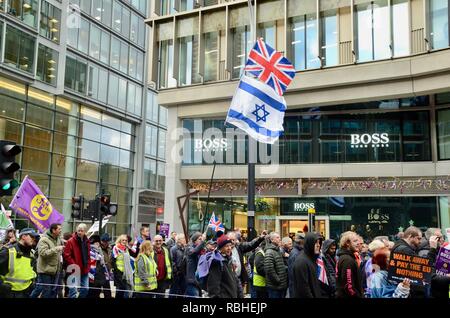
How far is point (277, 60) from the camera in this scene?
1435 cm

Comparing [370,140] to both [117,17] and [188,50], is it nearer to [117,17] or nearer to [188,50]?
[188,50]

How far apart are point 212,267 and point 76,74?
96.2ft

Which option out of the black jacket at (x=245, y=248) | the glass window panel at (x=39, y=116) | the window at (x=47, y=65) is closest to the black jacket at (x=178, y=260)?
the black jacket at (x=245, y=248)

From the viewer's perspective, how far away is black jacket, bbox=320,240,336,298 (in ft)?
27.8

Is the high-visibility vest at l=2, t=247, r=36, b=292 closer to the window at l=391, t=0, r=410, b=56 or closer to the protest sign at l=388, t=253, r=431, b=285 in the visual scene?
the protest sign at l=388, t=253, r=431, b=285

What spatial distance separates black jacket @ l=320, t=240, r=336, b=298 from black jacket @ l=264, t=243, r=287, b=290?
174 centimetres

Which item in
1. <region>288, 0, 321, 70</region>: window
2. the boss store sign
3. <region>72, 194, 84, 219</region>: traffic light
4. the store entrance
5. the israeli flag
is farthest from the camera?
the store entrance

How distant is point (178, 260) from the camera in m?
12.4

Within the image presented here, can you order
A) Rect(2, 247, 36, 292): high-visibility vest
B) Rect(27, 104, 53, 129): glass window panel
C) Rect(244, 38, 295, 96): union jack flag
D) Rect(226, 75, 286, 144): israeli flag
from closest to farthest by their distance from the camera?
Rect(2, 247, 36, 292): high-visibility vest → Rect(226, 75, 286, 144): israeli flag → Rect(244, 38, 295, 96): union jack flag → Rect(27, 104, 53, 129): glass window panel

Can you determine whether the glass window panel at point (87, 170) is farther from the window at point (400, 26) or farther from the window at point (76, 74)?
the window at point (400, 26)

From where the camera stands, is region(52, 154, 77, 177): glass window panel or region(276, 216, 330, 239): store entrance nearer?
region(276, 216, 330, 239): store entrance

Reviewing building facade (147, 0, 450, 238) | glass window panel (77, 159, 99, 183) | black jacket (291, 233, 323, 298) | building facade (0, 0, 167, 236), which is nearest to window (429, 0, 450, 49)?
building facade (147, 0, 450, 238)

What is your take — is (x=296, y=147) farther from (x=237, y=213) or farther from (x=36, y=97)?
(x=36, y=97)
